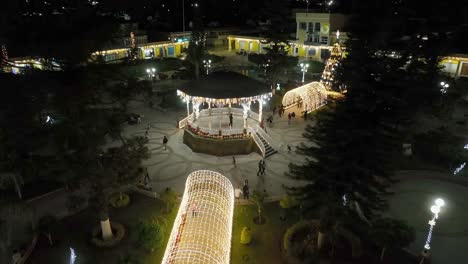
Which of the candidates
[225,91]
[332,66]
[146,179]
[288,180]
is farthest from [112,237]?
[332,66]

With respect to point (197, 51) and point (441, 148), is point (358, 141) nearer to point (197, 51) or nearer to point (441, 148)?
point (441, 148)

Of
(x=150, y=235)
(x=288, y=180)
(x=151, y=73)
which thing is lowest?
(x=288, y=180)

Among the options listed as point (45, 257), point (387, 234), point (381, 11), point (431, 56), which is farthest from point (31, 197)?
point (431, 56)

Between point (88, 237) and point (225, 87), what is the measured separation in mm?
16197

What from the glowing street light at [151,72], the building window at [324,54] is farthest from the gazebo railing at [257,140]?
the building window at [324,54]

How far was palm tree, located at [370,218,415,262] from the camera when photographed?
1530 cm

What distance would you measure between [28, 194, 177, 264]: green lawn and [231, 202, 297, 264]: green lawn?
3732 mm

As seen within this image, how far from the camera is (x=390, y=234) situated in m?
15.2

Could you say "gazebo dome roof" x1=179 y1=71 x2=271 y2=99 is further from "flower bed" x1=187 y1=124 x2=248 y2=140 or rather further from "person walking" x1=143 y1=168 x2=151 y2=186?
"person walking" x1=143 y1=168 x2=151 y2=186

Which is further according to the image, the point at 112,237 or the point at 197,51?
the point at 197,51

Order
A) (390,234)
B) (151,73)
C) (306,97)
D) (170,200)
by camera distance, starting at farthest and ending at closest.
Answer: (151,73)
(306,97)
(170,200)
(390,234)

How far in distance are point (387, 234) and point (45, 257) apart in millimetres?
16340

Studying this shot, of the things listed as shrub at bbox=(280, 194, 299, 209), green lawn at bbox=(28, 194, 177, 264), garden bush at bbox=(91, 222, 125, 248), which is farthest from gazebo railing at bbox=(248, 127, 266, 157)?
garden bush at bbox=(91, 222, 125, 248)

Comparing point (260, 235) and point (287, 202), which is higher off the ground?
point (287, 202)
